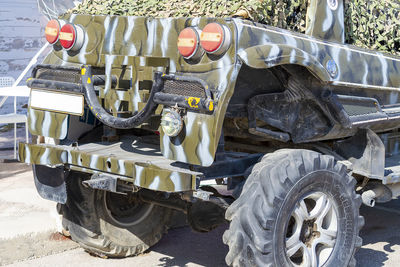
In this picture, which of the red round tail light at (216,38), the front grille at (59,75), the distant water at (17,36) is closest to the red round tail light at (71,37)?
the front grille at (59,75)

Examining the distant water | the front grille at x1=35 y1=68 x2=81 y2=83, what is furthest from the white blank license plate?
the distant water

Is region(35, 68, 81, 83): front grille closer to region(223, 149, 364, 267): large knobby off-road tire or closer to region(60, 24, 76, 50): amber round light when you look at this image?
region(60, 24, 76, 50): amber round light

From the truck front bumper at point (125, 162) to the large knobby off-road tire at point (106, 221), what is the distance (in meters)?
0.43

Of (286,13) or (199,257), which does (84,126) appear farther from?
(286,13)

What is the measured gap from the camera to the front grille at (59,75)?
16.1 feet

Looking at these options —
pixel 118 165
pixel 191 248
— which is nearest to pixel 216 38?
pixel 118 165

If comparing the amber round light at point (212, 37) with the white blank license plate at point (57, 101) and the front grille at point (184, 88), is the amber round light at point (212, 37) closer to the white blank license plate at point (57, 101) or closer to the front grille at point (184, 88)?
the front grille at point (184, 88)

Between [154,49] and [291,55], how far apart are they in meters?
0.95

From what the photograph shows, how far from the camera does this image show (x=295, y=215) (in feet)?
14.9

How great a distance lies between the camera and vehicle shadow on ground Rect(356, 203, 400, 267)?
565cm

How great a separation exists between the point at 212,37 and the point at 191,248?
2.44 metres

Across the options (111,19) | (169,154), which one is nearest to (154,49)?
(111,19)

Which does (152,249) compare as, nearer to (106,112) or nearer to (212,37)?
(106,112)

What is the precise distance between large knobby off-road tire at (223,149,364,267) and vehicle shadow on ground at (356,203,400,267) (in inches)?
32.5
